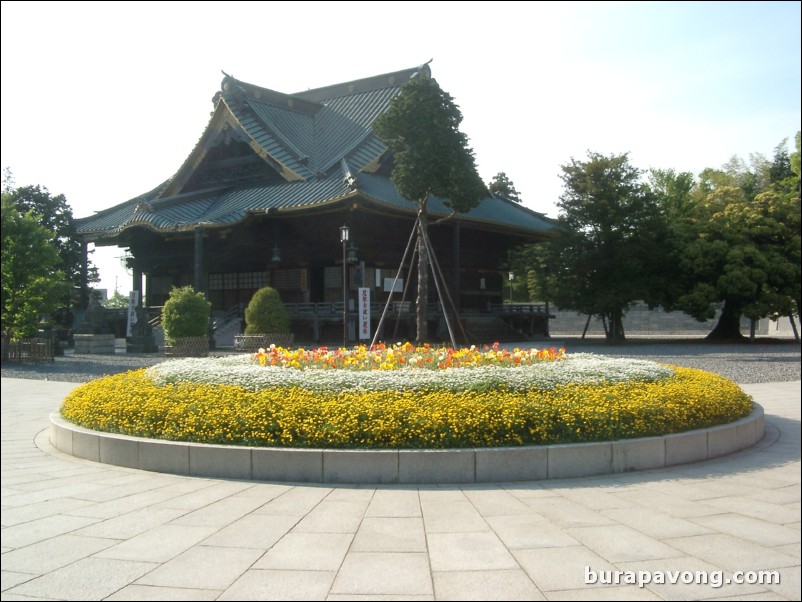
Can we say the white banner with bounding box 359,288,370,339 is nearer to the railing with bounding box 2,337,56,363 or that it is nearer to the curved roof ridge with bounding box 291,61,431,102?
the railing with bounding box 2,337,56,363

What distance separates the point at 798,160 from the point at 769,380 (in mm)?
5235

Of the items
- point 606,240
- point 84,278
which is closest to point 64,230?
point 84,278

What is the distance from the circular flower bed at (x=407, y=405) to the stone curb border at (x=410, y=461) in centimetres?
27

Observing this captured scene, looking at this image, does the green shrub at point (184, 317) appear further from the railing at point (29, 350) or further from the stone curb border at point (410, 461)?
the stone curb border at point (410, 461)

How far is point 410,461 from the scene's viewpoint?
6.21 meters

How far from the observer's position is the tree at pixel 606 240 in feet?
89.9

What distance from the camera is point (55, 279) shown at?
2025 centimetres

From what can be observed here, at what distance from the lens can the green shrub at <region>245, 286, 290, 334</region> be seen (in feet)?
77.7

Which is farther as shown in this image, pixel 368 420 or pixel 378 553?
pixel 368 420

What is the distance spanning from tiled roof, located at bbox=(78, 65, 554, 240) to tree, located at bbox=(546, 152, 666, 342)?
3589 mm

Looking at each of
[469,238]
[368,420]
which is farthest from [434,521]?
[469,238]

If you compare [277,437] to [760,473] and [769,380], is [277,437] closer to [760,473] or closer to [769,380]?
[760,473]

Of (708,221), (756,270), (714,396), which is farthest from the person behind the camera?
(708,221)

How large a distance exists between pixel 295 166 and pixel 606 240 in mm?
13754
